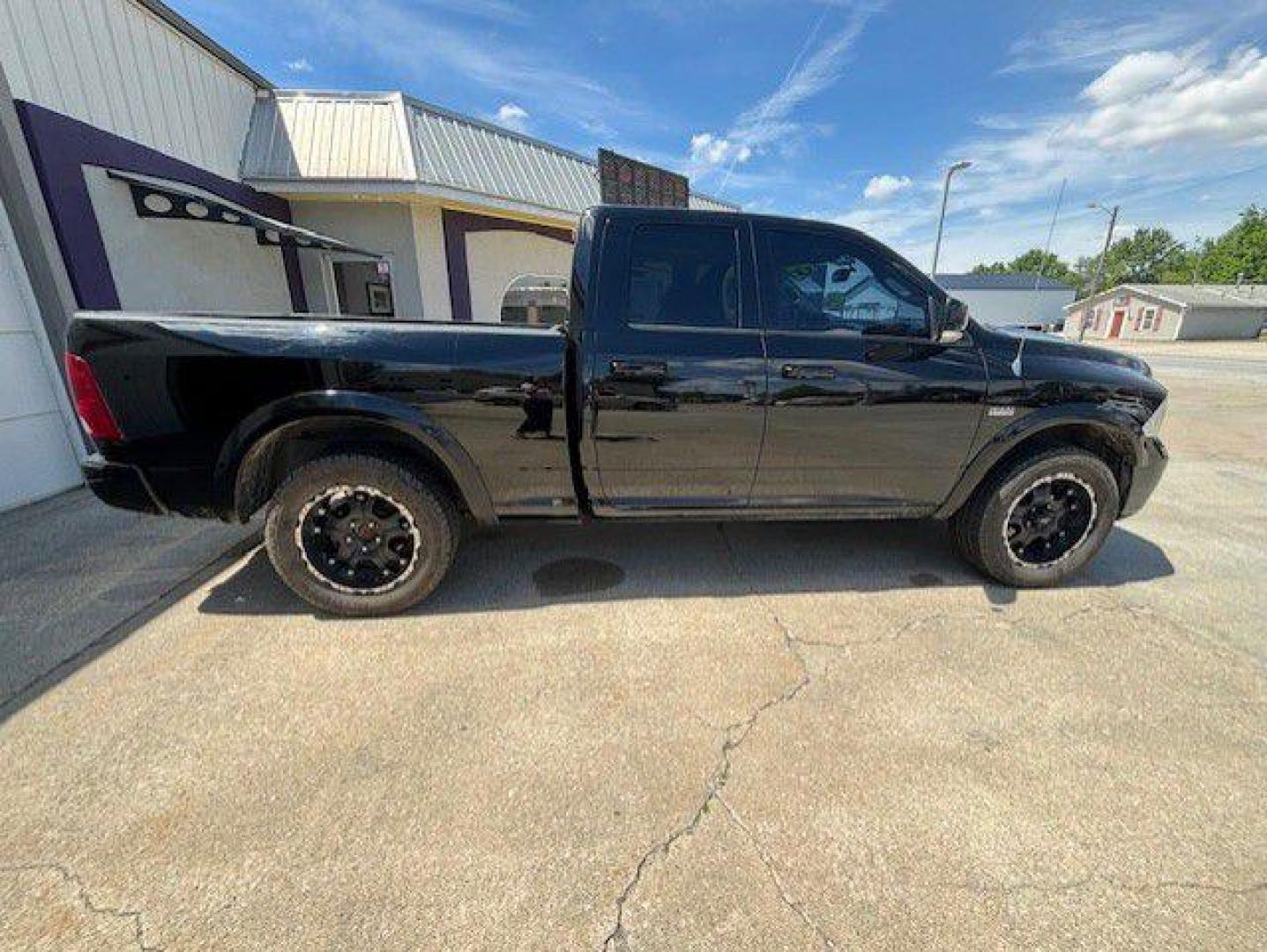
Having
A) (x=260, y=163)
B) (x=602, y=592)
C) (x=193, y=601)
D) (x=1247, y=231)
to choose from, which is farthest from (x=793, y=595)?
(x=1247, y=231)

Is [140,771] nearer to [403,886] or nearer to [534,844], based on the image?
[403,886]

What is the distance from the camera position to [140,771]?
2.01 m

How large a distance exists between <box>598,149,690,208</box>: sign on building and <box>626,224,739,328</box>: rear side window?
5.36 m

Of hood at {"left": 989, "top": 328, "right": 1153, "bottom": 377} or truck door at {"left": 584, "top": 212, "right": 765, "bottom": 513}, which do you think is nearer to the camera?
truck door at {"left": 584, "top": 212, "right": 765, "bottom": 513}

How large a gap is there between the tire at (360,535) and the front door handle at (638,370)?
44.3 inches

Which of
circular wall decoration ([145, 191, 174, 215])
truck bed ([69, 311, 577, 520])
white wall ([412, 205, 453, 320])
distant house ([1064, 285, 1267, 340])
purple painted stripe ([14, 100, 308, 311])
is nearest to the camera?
truck bed ([69, 311, 577, 520])

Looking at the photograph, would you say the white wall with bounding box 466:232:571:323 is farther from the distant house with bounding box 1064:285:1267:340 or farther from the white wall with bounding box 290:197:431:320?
the distant house with bounding box 1064:285:1267:340

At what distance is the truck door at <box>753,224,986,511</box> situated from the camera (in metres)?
2.94

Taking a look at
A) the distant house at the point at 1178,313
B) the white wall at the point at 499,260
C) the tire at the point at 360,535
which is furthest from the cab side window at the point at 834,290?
the distant house at the point at 1178,313

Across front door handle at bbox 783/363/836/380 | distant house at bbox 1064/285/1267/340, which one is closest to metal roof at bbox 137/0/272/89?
front door handle at bbox 783/363/836/380

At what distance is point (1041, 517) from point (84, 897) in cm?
437

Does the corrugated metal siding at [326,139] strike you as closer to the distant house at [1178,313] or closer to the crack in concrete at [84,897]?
the crack in concrete at [84,897]

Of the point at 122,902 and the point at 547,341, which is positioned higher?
the point at 547,341

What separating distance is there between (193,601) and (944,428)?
13.8 feet
